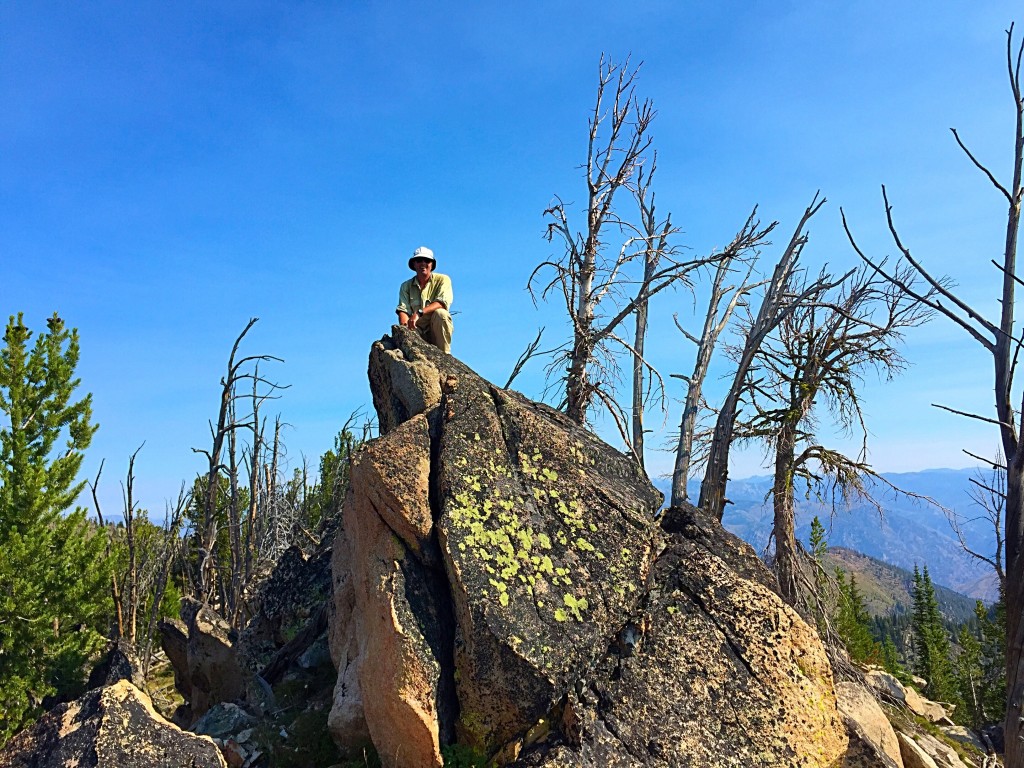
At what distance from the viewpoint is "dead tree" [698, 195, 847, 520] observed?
1511 centimetres

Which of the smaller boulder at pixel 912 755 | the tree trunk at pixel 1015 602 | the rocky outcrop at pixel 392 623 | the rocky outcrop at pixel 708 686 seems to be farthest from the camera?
the smaller boulder at pixel 912 755

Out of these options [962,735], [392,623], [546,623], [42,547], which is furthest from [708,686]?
[42,547]

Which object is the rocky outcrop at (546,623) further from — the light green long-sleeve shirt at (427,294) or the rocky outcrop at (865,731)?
the light green long-sleeve shirt at (427,294)

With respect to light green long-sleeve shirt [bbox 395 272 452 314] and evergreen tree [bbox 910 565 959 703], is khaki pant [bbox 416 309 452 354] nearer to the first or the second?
light green long-sleeve shirt [bbox 395 272 452 314]

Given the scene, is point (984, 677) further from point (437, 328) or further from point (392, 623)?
point (392, 623)

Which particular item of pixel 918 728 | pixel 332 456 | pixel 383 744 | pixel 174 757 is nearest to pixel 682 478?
pixel 918 728

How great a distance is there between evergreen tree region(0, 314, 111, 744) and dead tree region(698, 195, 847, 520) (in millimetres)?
17906

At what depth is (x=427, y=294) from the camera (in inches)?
462

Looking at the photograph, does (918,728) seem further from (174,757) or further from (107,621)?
(107,621)

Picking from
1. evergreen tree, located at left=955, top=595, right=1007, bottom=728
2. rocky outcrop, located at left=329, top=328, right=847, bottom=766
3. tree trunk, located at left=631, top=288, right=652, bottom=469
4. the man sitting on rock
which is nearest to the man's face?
the man sitting on rock

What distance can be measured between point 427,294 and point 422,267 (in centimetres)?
46

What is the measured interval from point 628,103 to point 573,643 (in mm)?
13243

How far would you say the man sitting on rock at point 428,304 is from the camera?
11.4 metres

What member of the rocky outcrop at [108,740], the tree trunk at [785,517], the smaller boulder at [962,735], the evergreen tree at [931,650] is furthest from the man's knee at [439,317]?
the evergreen tree at [931,650]
